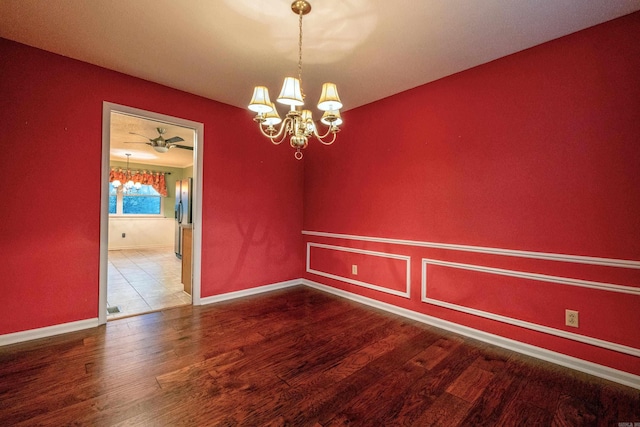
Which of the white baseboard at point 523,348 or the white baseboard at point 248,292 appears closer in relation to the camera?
the white baseboard at point 523,348

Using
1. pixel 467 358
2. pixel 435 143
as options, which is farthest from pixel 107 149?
pixel 467 358

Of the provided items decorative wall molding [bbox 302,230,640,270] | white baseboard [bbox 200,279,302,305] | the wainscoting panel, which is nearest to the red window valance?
white baseboard [bbox 200,279,302,305]

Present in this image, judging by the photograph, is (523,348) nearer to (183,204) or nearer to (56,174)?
(56,174)

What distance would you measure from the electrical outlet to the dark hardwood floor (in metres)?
0.34

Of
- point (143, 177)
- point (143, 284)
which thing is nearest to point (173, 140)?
point (143, 284)

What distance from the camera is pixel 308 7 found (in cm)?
192

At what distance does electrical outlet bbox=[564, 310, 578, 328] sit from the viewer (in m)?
2.14

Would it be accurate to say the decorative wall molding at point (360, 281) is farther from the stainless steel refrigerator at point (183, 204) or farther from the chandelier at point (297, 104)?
the stainless steel refrigerator at point (183, 204)

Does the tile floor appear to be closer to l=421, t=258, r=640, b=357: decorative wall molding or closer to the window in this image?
the window

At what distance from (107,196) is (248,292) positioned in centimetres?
201

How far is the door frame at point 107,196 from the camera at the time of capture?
2801 millimetres

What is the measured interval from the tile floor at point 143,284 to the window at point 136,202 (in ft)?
6.48

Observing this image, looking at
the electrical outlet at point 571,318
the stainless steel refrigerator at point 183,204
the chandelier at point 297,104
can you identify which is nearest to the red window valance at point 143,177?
the stainless steel refrigerator at point 183,204

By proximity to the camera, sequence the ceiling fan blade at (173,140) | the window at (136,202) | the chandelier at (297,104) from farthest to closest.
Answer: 1. the window at (136,202)
2. the ceiling fan blade at (173,140)
3. the chandelier at (297,104)
